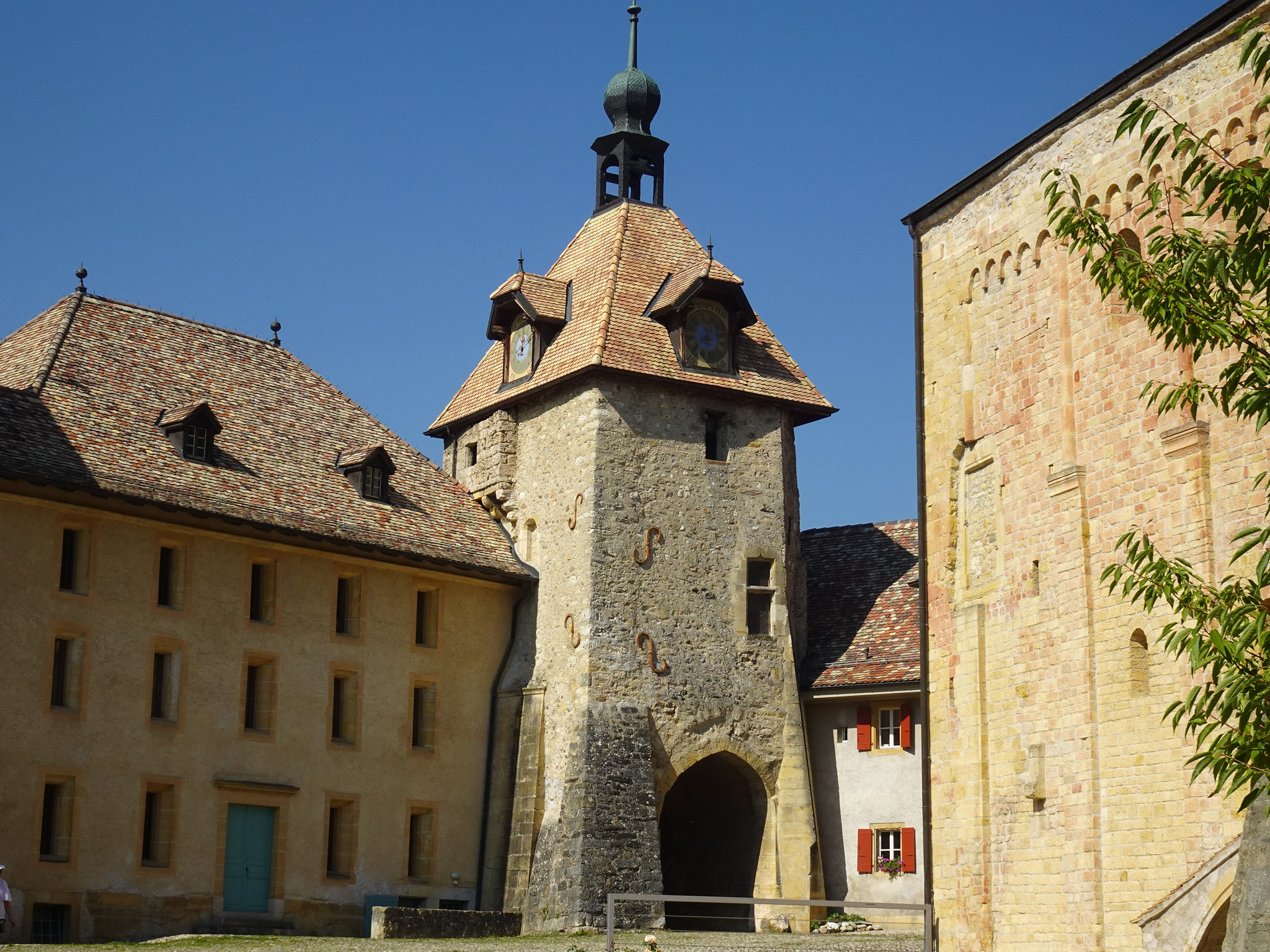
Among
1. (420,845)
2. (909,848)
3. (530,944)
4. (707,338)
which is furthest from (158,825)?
(707,338)

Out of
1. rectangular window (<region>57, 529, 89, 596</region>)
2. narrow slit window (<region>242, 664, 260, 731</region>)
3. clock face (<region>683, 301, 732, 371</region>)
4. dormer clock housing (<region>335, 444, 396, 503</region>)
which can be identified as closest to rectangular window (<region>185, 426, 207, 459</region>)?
rectangular window (<region>57, 529, 89, 596</region>)

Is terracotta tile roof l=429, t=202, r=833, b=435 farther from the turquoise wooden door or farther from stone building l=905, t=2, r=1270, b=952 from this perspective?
stone building l=905, t=2, r=1270, b=952

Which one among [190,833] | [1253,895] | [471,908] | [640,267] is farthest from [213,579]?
[1253,895]

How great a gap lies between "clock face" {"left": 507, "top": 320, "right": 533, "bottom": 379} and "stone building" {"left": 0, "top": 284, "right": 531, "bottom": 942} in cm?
283

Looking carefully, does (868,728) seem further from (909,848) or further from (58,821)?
(58,821)

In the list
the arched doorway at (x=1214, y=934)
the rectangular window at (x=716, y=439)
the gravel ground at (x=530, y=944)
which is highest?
the rectangular window at (x=716, y=439)

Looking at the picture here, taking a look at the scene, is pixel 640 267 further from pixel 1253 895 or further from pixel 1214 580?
pixel 1253 895

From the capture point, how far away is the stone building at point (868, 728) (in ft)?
106

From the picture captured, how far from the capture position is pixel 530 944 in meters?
26.8

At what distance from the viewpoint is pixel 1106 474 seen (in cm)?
1864

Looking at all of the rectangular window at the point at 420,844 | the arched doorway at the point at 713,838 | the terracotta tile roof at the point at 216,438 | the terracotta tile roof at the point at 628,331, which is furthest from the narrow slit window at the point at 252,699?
the arched doorway at the point at 713,838

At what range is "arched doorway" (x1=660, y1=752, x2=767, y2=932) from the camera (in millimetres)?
33031

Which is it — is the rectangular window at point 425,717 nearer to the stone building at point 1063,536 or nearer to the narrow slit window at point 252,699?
the narrow slit window at point 252,699

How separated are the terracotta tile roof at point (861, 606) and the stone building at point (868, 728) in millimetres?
27
